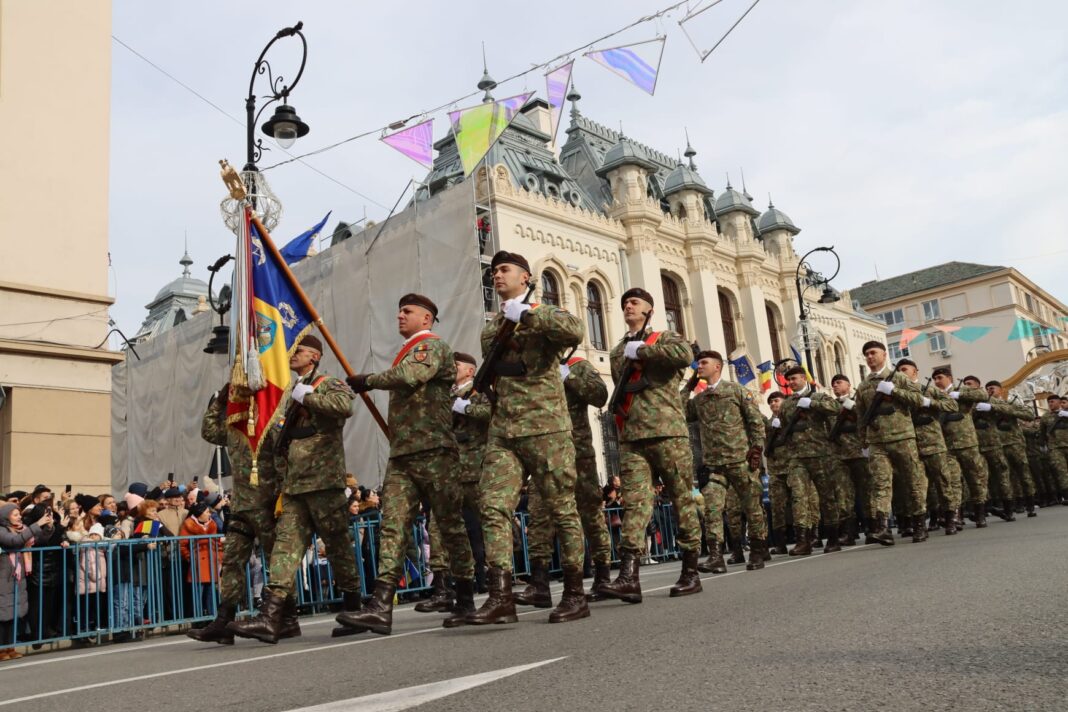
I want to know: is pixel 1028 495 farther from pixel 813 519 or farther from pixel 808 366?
pixel 808 366

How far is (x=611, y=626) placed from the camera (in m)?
4.82

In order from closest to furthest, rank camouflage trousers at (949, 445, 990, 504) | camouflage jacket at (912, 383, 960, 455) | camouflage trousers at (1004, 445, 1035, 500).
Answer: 1. camouflage jacket at (912, 383, 960, 455)
2. camouflage trousers at (949, 445, 990, 504)
3. camouflage trousers at (1004, 445, 1035, 500)

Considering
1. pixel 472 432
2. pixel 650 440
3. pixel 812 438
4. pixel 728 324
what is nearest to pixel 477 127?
pixel 812 438

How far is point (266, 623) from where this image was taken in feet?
18.5

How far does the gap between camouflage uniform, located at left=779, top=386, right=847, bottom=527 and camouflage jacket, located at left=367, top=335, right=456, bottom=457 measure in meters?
6.20

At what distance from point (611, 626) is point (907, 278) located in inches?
2862

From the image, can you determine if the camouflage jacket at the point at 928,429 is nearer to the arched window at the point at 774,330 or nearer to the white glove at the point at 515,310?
the white glove at the point at 515,310

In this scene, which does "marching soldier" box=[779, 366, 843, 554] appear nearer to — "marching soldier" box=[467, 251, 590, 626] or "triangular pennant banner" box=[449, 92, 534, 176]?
"marching soldier" box=[467, 251, 590, 626]

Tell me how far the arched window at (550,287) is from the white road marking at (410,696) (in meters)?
23.7

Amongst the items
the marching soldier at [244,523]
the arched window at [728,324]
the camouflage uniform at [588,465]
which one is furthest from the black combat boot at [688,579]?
the arched window at [728,324]

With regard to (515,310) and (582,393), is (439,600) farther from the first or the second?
(515,310)

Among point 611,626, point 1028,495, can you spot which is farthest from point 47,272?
point 1028,495

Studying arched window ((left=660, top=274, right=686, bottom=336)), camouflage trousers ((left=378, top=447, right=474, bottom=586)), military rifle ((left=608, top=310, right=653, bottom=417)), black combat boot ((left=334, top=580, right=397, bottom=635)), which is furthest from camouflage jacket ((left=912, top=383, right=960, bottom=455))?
arched window ((left=660, top=274, right=686, bottom=336))

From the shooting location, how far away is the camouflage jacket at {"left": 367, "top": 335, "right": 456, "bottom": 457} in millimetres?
5758
